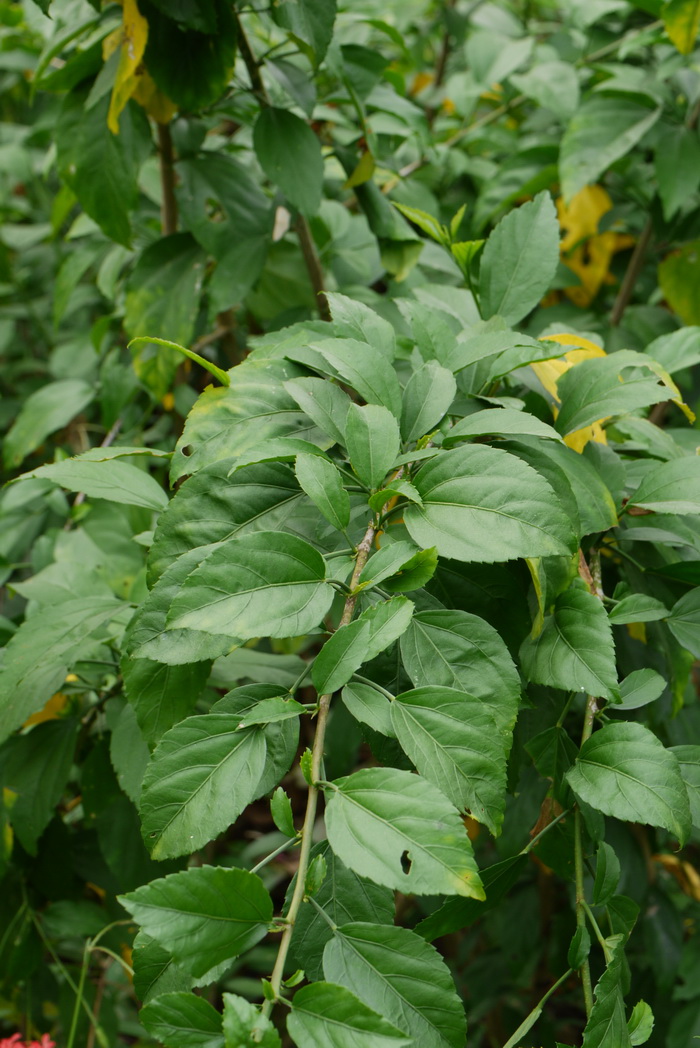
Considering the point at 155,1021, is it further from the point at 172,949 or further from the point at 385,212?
the point at 385,212

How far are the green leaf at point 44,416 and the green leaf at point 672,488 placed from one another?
965 millimetres

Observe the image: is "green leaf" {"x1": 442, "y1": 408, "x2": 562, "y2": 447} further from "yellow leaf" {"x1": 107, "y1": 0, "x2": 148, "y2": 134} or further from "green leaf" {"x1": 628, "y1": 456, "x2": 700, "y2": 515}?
"yellow leaf" {"x1": 107, "y1": 0, "x2": 148, "y2": 134}

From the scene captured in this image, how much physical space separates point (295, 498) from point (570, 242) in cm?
94

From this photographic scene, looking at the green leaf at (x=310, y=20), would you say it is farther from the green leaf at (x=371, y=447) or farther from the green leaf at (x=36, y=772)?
the green leaf at (x=36, y=772)

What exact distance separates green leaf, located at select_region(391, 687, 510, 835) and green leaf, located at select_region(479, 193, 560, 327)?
364mm

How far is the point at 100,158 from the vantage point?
1000mm

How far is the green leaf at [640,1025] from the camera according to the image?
1.54 feet

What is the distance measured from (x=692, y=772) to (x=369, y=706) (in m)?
0.23

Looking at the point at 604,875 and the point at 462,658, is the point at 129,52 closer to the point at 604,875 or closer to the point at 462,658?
the point at 462,658

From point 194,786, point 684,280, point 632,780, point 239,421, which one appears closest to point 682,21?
point 684,280

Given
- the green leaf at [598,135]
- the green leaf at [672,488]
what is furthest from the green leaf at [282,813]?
the green leaf at [598,135]

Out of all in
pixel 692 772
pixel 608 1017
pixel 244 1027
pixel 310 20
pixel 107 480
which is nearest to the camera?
pixel 244 1027

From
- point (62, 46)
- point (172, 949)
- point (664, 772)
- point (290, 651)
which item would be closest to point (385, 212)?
point (62, 46)

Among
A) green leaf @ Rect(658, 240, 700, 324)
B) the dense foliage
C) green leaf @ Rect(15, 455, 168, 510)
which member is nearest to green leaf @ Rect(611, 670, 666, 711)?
the dense foliage
